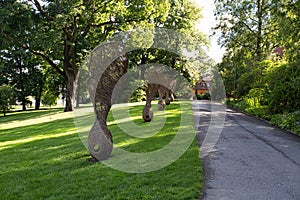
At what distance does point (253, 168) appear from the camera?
5773 millimetres

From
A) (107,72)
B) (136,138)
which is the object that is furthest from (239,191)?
(136,138)

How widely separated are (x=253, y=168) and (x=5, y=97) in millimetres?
23903

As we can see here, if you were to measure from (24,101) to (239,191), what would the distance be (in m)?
35.7

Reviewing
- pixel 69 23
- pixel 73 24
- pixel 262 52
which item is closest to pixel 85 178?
pixel 69 23

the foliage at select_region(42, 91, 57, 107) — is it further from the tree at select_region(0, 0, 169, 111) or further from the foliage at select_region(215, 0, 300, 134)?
the foliage at select_region(215, 0, 300, 134)

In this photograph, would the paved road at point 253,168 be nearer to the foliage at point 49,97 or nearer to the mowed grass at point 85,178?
the mowed grass at point 85,178

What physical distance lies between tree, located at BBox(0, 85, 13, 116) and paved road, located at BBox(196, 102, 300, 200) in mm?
20537

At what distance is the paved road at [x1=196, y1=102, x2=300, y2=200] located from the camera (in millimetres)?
4406

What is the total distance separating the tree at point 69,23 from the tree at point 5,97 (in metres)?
5.71

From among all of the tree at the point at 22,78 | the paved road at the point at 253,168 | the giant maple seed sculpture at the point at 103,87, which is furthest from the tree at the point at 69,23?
the tree at the point at 22,78

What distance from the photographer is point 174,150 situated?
714 cm

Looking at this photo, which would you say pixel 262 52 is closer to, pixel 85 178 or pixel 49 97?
pixel 85 178

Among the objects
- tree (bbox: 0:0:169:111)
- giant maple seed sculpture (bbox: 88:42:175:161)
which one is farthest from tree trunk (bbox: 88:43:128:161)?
tree (bbox: 0:0:169:111)

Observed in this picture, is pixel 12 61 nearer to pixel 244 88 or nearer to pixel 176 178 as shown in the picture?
pixel 244 88
